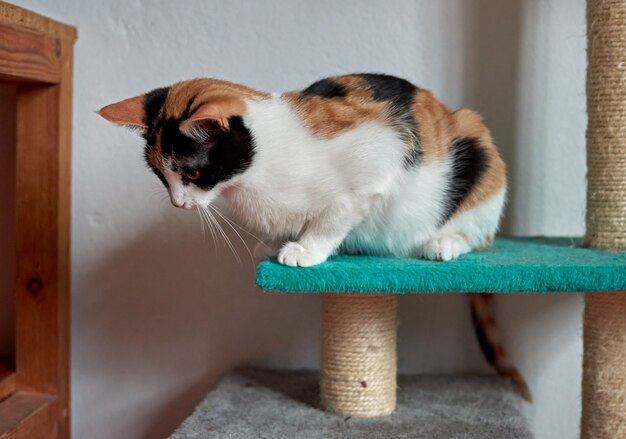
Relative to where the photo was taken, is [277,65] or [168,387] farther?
[168,387]

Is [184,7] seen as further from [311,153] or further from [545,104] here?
[545,104]

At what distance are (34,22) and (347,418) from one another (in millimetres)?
1004

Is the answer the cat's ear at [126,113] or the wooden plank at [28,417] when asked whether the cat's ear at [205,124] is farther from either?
the wooden plank at [28,417]

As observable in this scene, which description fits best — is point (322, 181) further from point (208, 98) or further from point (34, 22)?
point (34, 22)

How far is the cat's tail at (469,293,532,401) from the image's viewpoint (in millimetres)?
1603

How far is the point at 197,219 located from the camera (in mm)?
1674

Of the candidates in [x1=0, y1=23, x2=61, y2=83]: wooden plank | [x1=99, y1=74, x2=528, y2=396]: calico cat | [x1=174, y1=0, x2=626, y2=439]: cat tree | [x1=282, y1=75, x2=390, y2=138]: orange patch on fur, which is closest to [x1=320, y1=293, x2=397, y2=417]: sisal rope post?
[x1=174, y1=0, x2=626, y2=439]: cat tree

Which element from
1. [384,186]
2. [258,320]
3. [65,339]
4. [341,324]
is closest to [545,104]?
[384,186]

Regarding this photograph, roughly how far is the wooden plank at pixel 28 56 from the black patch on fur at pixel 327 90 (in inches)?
22.3

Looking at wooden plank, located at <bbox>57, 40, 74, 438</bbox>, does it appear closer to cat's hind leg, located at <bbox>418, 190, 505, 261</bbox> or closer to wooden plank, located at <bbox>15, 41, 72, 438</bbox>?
wooden plank, located at <bbox>15, 41, 72, 438</bbox>

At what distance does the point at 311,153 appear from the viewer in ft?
3.98

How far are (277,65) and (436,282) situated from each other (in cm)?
69

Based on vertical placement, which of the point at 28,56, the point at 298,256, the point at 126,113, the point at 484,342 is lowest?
the point at 484,342

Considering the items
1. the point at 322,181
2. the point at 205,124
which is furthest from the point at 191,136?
the point at 322,181
